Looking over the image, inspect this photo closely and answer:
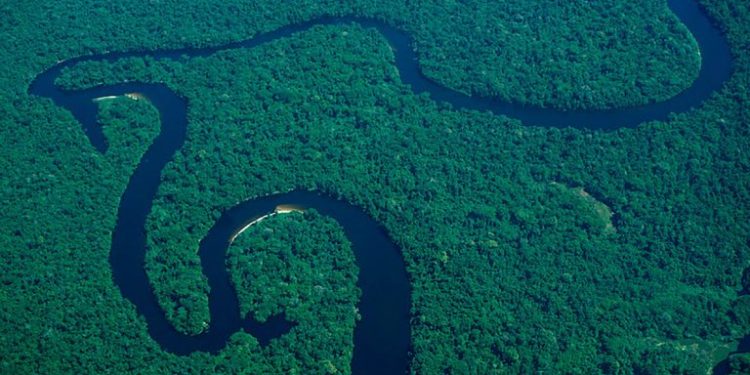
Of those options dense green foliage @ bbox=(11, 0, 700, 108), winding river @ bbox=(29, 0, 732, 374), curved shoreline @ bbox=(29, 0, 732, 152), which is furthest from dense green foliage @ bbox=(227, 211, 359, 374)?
dense green foliage @ bbox=(11, 0, 700, 108)

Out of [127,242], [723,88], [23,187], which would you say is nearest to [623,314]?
[723,88]

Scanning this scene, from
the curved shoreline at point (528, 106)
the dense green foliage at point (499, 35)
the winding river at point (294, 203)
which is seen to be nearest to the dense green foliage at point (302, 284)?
the winding river at point (294, 203)

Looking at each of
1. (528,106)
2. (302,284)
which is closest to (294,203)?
(302,284)

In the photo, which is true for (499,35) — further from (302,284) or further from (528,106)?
(302,284)

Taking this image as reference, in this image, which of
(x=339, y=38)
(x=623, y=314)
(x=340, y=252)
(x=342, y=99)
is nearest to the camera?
(x=623, y=314)

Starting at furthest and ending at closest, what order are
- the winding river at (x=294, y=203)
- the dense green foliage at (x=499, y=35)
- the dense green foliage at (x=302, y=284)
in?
the dense green foliage at (x=499, y=35) < the winding river at (x=294, y=203) < the dense green foliage at (x=302, y=284)

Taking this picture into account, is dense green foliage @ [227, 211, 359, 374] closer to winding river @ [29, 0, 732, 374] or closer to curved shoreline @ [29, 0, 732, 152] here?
winding river @ [29, 0, 732, 374]

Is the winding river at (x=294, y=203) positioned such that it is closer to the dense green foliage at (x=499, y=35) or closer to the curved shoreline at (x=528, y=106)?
the curved shoreline at (x=528, y=106)

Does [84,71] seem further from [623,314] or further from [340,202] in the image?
[623,314]
